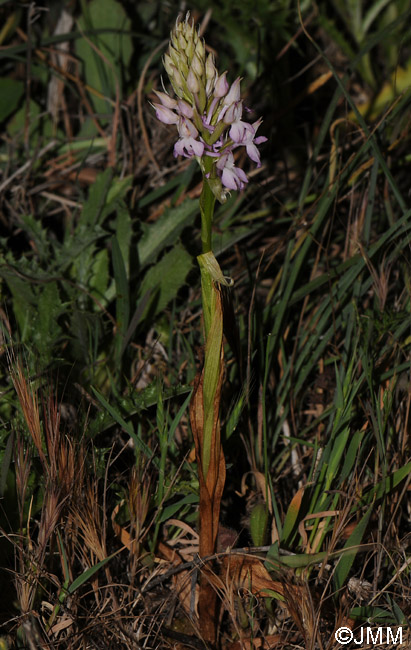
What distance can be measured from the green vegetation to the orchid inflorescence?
0.94 feet

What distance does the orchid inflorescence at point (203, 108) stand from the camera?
0.99 metres

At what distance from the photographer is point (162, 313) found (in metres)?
1.91

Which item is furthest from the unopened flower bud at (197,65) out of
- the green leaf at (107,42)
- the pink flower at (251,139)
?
the green leaf at (107,42)

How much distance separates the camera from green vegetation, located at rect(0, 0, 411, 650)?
4.19 feet

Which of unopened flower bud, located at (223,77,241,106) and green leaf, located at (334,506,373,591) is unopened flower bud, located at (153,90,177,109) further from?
green leaf, located at (334,506,373,591)

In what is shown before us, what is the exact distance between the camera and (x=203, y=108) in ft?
3.35

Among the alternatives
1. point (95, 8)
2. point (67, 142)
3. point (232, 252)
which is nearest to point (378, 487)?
point (232, 252)

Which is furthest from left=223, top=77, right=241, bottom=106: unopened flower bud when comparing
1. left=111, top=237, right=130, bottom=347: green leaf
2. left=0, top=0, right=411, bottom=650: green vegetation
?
left=111, top=237, right=130, bottom=347: green leaf

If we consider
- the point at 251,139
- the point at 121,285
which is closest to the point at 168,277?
the point at 121,285

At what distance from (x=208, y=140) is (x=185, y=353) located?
2.69ft

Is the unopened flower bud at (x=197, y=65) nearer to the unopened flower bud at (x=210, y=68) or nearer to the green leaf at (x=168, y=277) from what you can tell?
the unopened flower bud at (x=210, y=68)

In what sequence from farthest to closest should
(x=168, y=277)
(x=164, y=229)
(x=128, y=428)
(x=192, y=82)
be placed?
(x=164, y=229) → (x=168, y=277) → (x=128, y=428) → (x=192, y=82)

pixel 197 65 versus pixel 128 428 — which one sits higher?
pixel 197 65

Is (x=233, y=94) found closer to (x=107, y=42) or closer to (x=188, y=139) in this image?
(x=188, y=139)
